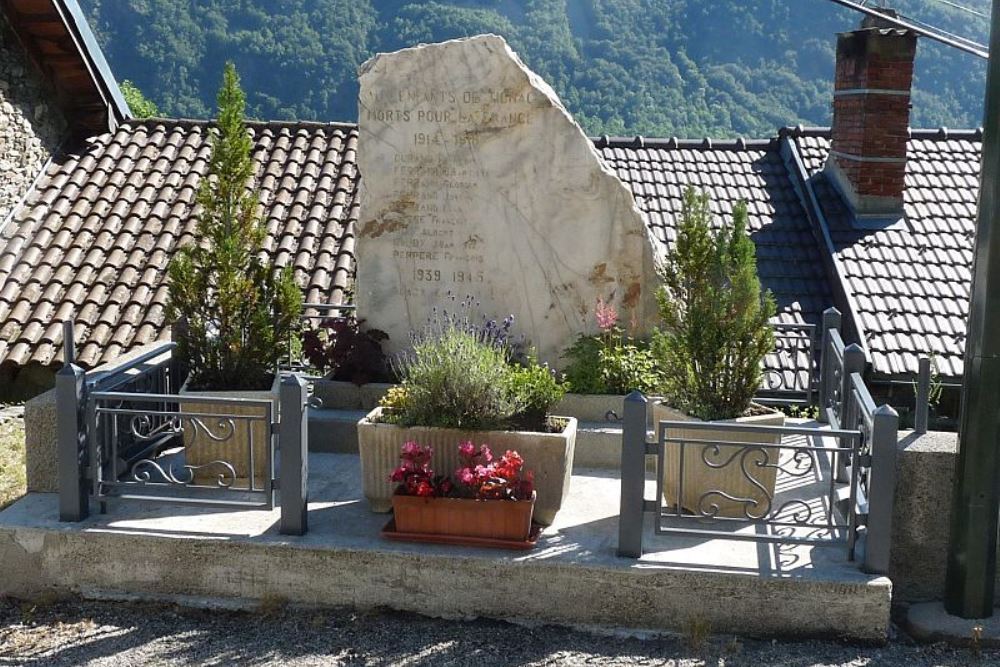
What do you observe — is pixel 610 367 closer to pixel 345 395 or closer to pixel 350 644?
pixel 345 395

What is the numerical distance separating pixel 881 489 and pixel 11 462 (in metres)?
5.90

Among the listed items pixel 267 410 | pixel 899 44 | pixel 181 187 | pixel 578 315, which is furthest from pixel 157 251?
pixel 899 44

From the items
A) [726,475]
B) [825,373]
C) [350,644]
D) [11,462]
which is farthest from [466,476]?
[11,462]

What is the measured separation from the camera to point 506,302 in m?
8.12

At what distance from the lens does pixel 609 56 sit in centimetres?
2583

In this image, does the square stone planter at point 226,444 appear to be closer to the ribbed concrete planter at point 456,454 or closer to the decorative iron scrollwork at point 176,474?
the decorative iron scrollwork at point 176,474

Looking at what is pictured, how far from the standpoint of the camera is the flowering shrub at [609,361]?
303 inches

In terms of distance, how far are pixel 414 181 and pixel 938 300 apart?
20.5 ft

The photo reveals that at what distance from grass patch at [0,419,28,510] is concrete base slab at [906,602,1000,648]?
4863 mm

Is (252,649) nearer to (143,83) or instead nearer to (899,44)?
(899,44)

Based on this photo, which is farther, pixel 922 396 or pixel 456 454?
pixel 456 454

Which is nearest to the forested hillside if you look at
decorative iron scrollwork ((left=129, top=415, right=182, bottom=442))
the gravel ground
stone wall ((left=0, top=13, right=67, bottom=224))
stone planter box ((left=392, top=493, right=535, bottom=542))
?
stone wall ((left=0, top=13, right=67, bottom=224))

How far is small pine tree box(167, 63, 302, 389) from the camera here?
6.98 m

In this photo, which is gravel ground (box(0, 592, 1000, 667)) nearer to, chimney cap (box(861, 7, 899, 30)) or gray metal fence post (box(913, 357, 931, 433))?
Result: gray metal fence post (box(913, 357, 931, 433))
